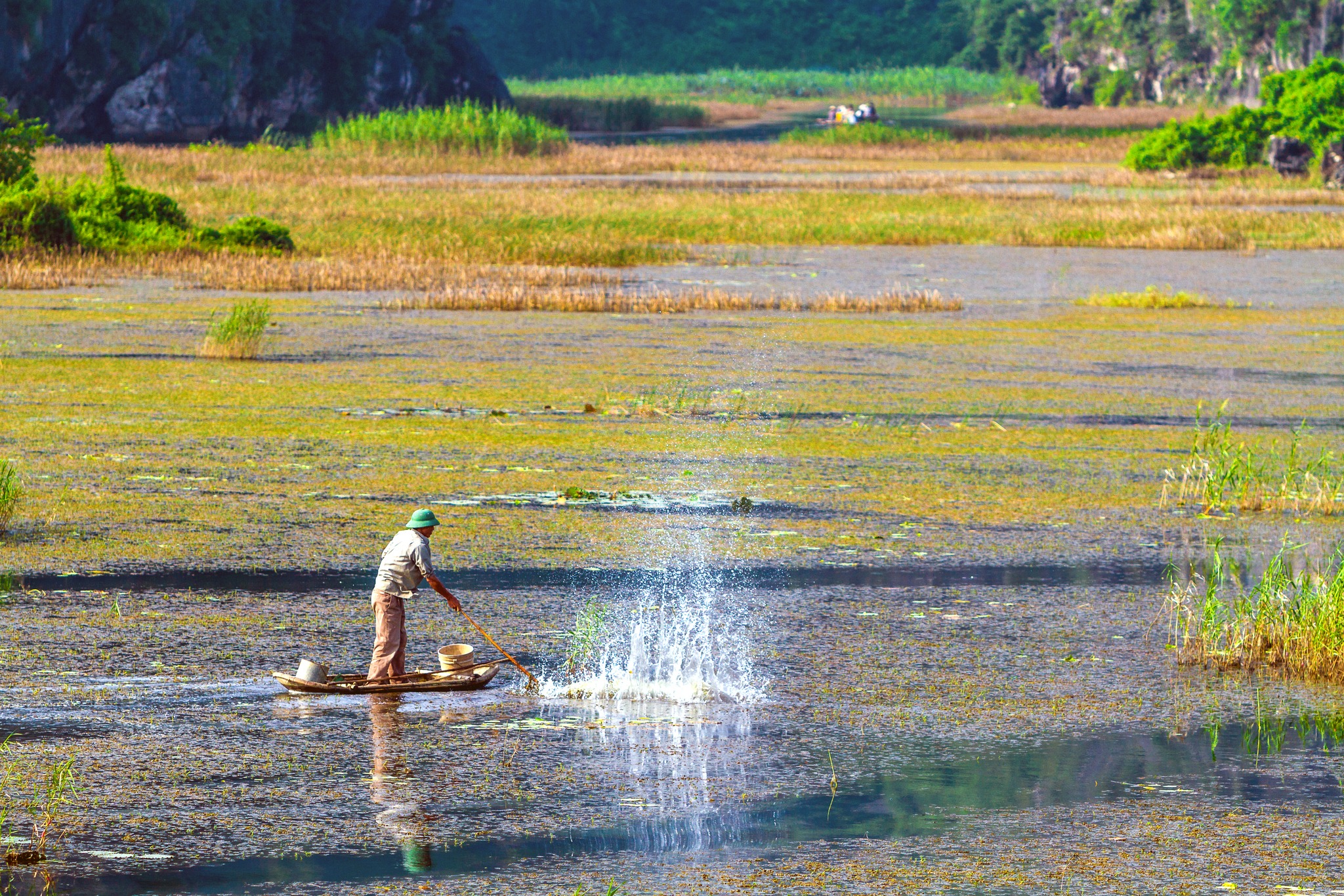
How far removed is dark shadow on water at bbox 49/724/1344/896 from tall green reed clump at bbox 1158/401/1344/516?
19.8ft

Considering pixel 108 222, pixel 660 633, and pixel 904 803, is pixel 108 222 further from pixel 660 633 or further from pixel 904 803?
pixel 904 803

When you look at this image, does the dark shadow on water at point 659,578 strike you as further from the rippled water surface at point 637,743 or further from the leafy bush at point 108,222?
the leafy bush at point 108,222

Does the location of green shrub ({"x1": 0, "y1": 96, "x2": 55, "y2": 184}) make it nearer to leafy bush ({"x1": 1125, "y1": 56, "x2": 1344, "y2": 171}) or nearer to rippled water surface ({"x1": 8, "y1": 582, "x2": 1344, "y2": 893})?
rippled water surface ({"x1": 8, "y1": 582, "x2": 1344, "y2": 893})

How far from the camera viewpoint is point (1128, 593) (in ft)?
39.2

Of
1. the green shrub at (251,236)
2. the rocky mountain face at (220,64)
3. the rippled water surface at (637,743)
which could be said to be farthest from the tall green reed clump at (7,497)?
the rocky mountain face at (220,64)

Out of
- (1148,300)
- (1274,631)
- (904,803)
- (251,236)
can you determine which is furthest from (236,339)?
(904,803)

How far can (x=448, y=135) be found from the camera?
229ft

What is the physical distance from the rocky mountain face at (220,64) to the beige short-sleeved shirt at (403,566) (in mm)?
61983

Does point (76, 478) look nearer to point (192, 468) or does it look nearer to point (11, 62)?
point (192, 468)

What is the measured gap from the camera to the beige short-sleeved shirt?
9086 mm

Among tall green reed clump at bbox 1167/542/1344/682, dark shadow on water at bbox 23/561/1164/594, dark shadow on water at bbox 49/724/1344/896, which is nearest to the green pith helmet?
dark shadow on water at bbox 49/724/1344/896

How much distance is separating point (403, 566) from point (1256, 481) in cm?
863

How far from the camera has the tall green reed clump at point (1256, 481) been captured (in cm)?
1494

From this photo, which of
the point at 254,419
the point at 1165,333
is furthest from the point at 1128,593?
the point at 1165,333
